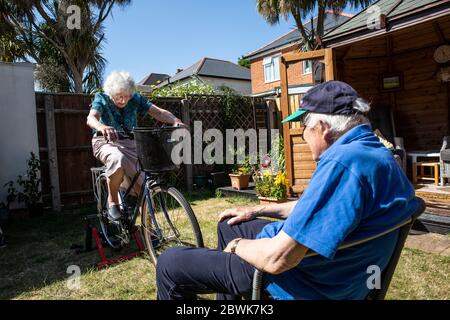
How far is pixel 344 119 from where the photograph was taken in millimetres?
1208

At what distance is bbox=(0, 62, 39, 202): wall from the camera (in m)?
5.07

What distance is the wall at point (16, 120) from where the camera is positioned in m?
5.07

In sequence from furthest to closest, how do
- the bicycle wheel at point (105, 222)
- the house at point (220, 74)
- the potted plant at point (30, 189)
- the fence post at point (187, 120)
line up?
the house at point (220, 74) → the fence post at point (187, 120) → the potted plant at point (30, 189) → the bicycle wheel at point (105, 222)

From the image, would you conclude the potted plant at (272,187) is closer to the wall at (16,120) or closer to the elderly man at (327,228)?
the elderly man at (327,228)

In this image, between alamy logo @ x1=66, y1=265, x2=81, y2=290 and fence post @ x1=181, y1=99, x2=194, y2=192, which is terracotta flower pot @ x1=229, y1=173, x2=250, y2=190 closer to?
fence post @ x1=181, y1=99, x2=194, y2=192

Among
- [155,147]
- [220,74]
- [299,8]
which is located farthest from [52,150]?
[220,74]

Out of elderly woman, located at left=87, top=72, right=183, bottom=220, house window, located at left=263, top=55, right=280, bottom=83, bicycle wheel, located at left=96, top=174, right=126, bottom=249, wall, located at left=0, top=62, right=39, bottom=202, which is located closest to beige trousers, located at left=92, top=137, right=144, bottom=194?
elderly woman, located at left=87, top=72, right=183, bottom=220

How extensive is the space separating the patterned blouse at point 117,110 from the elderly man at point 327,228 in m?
1.84

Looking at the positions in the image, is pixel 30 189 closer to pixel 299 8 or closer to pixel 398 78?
pixel 398 78

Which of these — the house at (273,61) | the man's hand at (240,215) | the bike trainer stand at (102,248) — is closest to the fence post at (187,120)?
the bike trainer stand at (102,248)

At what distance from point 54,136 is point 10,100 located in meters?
0.77

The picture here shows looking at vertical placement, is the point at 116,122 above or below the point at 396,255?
above

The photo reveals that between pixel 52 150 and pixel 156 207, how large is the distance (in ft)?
11.8


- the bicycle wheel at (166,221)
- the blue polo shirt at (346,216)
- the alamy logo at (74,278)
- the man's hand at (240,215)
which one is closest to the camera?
the blue polo shirt at (346,216)
